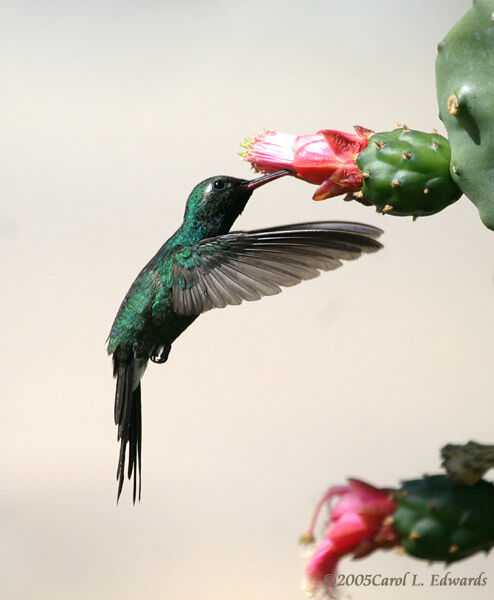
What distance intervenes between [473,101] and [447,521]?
36 centimetres

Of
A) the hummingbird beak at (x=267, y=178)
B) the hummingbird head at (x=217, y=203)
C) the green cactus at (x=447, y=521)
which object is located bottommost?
the green cactus at (x=447, y=521)

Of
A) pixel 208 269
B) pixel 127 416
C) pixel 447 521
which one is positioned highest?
pixel 208 269

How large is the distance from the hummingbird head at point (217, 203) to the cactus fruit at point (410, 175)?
0.56ft

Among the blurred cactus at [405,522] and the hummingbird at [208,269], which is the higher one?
the hummingbird at [208,269]

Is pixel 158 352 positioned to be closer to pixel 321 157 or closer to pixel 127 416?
pixel 127 416

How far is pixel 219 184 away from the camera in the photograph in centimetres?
104

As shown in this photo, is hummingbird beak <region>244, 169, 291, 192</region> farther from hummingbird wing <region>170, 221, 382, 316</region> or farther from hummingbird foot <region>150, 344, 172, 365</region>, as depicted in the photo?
hummingbird foot <region>150, 344, 172, 365</region>

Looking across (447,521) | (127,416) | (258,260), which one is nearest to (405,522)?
(447,521)

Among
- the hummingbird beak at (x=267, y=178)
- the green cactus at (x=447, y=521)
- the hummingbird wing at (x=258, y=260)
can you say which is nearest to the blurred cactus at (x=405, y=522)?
the green cactus at (x=447, y=521)

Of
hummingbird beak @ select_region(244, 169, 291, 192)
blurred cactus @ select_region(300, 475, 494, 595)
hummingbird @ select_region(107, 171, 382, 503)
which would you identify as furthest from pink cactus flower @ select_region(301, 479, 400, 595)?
hummingbird beak @ select_region(244, 169, 291, 192)

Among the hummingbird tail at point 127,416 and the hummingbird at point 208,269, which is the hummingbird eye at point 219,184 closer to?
the hummingbird at point 208,269

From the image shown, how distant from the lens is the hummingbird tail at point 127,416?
3.72ft

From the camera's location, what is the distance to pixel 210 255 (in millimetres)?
1024

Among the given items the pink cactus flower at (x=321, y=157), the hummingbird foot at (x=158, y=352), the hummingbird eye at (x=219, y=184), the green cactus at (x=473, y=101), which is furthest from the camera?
the hummingbird foot at (x=158, y=352)
